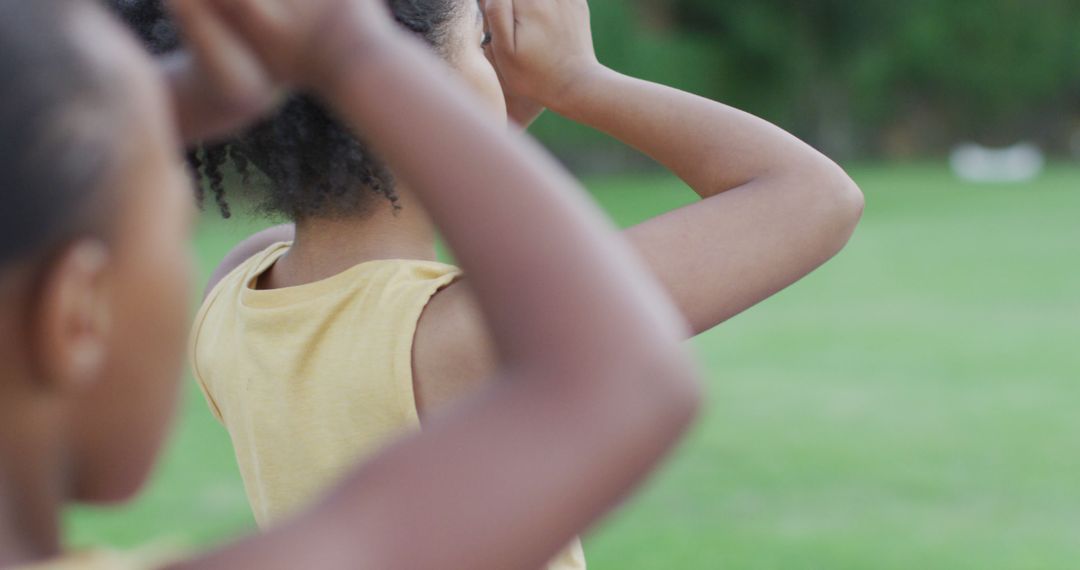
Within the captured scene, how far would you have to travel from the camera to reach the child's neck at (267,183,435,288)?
132 centimetres

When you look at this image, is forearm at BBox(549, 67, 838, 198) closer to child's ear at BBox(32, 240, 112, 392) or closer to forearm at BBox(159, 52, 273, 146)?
forearm at BBox(159, 52, 273, 146)

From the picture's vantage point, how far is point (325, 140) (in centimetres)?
139

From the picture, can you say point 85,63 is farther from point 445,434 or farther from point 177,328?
point 445,434

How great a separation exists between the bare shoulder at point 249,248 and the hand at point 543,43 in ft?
1.20

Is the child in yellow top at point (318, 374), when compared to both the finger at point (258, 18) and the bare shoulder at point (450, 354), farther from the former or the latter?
the finger at point (258, 18)

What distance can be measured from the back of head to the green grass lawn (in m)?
1.27

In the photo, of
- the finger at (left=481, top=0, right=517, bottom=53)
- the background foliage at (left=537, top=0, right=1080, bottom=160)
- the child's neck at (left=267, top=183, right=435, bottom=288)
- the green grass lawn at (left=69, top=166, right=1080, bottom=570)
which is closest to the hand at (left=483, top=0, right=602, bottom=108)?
the finger at (left=481, top=0, right=517, bottom=53)

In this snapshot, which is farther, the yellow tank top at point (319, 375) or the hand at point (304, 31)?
the yellow tank top at point (319, 375)

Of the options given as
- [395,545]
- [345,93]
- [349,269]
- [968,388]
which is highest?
[345,93]

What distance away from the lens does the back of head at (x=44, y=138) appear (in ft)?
1.94

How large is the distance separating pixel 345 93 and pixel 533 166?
0.34 ft

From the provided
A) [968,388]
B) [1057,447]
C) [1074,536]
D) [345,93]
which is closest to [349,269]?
[345,93]

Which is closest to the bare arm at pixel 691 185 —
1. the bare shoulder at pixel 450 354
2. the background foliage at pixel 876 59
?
the bare shoulder at pixel 450 354

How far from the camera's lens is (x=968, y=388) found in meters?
6.00
